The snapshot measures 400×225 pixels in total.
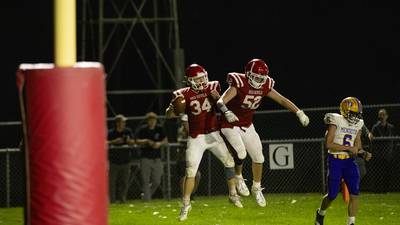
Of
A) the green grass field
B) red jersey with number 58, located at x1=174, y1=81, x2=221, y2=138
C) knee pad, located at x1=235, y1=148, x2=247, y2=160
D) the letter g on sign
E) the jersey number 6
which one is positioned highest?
red jersey with number 58, located at x1=174, y1=81, x2=221, y2=138

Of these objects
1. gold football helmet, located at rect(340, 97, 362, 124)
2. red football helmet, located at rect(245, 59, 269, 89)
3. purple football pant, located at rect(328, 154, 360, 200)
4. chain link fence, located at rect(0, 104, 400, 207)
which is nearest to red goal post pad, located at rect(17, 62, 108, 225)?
purple football pant, located at rect(328, 154, 360, 200)

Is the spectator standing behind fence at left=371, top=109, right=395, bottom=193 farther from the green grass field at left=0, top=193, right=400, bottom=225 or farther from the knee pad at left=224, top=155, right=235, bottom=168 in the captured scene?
the knee pad at left=224, top=155, right=235, bottom=168

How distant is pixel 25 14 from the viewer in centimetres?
2877

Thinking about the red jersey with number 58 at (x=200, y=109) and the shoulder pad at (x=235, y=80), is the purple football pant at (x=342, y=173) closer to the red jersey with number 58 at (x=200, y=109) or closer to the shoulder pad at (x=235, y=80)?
the shoulder pad at (x=235, y=80)

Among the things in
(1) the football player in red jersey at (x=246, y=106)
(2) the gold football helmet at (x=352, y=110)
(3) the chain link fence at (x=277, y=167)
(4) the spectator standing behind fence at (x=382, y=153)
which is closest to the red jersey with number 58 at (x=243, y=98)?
(1) the football player in red jersey at (x=246, y=106)

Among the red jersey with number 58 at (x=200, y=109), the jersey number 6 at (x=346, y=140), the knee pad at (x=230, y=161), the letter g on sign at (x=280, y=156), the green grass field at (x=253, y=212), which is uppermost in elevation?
the red jersey with number 58 at (x=200, y=109)

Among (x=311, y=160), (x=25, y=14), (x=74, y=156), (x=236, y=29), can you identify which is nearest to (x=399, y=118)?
(x=311, y=160)

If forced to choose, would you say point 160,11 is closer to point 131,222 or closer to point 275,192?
point 275,192

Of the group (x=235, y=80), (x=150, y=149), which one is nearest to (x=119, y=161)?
(x=150, y=149)

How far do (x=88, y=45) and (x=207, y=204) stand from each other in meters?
6.23

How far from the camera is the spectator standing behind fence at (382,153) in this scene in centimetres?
1838

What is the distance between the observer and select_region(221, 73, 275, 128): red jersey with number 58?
38.9ft

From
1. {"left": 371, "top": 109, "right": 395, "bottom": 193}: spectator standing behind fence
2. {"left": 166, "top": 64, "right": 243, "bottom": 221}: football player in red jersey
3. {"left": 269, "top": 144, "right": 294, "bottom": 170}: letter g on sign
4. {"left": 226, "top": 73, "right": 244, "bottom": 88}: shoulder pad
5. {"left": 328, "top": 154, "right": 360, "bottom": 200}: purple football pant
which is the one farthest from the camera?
{"left": 269, "top": 144, "right": 294, "bottom": 170}: letter g on sign

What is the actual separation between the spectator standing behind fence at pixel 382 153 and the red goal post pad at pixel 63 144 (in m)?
13.8
